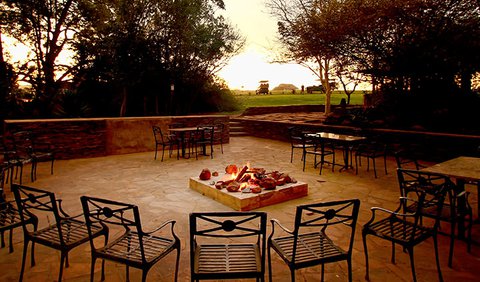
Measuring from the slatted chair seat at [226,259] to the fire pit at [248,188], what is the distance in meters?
1.82

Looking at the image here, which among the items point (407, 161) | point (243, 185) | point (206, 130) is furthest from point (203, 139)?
point (407, 161)

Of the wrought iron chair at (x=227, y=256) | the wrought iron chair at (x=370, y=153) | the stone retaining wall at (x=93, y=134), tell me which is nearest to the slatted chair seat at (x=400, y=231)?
the wrought iron chair at (x=227, y=256)

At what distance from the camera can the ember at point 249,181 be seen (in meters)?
4.57

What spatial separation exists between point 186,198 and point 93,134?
15.8ft

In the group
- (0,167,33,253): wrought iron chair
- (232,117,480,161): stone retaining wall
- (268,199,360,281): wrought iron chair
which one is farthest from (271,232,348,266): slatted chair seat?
(232,117,480,161): stone retaining wall

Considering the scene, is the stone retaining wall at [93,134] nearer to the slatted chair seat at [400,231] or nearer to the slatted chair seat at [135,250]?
→ the slatted chair seat at [135,250]

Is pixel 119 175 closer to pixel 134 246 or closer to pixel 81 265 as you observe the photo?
pixel 81 265

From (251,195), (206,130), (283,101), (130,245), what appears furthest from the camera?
(283,101)

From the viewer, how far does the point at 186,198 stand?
4809 mm

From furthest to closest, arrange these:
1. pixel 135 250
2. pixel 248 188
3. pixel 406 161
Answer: pixel 406 161 → pixel 248 188 → pixel 135 250

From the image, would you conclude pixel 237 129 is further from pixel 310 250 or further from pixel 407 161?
pixel 310 250

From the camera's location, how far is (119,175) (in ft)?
20.9

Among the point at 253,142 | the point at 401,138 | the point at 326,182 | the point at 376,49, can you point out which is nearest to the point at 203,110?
the point at 253,142

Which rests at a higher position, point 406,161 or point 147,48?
point 147,48
